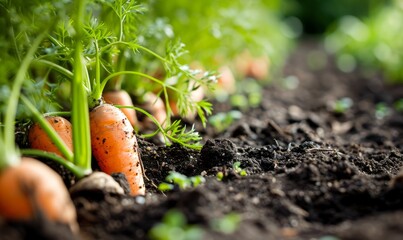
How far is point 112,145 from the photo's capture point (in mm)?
2453

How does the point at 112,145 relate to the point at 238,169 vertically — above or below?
below

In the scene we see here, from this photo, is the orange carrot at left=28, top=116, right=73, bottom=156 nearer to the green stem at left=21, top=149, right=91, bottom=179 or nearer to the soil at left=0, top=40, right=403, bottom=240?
the green stem at left=21, top=149, right=91, bottom=179

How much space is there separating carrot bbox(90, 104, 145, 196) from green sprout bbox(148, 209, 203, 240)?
669mm

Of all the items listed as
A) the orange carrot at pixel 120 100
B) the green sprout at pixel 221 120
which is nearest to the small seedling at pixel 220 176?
the orange carrot at pixel 120 100

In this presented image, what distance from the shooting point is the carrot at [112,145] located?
8.02 ft

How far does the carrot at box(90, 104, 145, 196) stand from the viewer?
2445 millimetres

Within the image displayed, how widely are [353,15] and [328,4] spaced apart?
621 millimetres

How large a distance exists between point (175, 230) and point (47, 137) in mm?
946

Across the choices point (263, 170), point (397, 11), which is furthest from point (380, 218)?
point (397, 11)

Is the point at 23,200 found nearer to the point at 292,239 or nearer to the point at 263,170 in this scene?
the point at 292,239

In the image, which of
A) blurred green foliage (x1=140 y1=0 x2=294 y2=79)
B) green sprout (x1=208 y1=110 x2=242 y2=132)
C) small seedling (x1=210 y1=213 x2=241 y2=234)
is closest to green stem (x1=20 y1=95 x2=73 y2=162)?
small seedling (x1=210 y1=213 x2=241 y2=234)

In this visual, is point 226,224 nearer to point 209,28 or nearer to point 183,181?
point 183,181

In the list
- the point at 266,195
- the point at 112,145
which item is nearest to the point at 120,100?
the point at 112,145

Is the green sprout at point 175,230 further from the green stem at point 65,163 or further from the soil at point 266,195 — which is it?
the green stem at point 65,163
